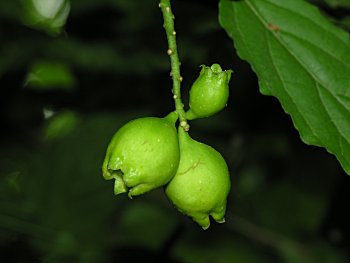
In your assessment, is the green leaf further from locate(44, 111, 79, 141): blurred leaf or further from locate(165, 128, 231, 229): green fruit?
locate(44, 111, 79, 141): blurred leaf

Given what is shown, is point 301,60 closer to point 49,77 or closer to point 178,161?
point 178,161

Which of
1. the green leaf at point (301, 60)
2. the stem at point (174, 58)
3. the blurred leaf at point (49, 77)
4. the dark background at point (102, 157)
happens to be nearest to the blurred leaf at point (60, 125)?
the dark background at point (102, 157)

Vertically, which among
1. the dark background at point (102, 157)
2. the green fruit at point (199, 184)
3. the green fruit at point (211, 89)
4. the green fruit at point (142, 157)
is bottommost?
the dark background at point (102, 157)

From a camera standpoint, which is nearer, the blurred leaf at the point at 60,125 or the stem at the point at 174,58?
the stem at the point at 174,58

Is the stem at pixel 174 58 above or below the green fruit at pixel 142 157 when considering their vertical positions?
above

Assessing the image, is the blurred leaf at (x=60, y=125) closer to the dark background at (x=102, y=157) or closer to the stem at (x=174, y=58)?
the dark background at (x=102, y=157)

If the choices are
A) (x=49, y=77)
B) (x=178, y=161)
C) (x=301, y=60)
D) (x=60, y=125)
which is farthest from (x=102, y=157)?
(x=178, y=161)

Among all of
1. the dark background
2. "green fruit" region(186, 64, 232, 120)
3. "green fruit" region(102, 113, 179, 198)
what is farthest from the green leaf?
the dark background

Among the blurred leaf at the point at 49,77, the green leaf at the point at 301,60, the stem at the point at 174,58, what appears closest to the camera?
the stem at the point at 174,58
